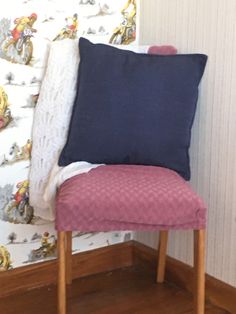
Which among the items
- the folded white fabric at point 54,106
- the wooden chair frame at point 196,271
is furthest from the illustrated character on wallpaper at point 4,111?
the wooden chair frame at point 196,271

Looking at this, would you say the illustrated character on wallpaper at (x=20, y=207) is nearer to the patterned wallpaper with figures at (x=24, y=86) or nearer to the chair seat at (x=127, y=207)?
the patterned wallpaper with figures at (x=24, y=86)

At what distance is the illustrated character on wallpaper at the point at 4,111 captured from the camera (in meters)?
1.87

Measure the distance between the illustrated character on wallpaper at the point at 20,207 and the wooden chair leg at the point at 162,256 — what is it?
1.72 ft

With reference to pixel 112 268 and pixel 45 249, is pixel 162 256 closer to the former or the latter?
pixel 112 268

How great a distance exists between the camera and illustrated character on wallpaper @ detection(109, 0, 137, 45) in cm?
213

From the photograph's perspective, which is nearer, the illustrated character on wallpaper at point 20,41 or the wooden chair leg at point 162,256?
the illustrated character on wallpaper at point 20,41

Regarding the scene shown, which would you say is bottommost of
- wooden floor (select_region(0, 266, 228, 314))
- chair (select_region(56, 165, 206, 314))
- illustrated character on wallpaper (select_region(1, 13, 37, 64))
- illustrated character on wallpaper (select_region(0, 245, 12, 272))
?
wooden floor (select_region(0, 266, 228, 314))

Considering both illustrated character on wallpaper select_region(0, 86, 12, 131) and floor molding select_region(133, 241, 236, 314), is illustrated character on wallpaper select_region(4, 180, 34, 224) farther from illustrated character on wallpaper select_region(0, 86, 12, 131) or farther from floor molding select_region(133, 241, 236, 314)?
floor molding select_region(133, 241, 236, 314)

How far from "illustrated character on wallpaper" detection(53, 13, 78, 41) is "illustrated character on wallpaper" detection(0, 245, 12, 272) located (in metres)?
0.83

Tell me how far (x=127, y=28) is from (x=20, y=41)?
494mm

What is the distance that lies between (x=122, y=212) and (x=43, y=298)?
0.62 meters

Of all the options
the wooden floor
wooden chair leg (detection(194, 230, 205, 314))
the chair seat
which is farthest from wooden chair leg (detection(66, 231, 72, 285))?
wooden chair leg (detection(194, 230, 205, 314))

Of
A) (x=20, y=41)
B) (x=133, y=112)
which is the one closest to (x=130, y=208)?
(x=133, y=112)

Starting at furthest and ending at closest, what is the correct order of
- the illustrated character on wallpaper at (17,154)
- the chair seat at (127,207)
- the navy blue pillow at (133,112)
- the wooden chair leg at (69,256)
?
the wooden chair leg at (69,256) < the illustrated character on wallpaper at (17,154) < the navy blue pillow at (133,112) < the chair seat at (127,207)
